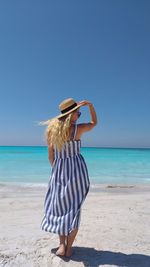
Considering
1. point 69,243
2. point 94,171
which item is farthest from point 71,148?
point 94,171

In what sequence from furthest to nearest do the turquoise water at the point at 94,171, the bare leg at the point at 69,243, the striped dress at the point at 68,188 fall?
1. the turquoise water at the point at 94,171
2. the bare leg at the point at 69,243
3. the striped dress at the point at 68,188

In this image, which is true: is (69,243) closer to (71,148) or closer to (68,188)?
(68,188)

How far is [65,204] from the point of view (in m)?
3.44

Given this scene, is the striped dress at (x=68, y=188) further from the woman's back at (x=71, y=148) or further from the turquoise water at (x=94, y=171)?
the turquoise water at (x=94, y=171)

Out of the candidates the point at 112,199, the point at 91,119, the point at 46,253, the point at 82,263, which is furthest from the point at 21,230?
the point at 112,199

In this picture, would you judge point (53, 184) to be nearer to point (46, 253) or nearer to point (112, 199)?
point (46, 253)

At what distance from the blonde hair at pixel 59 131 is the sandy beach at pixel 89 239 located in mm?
1327

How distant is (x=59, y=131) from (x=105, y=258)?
1.57 metres

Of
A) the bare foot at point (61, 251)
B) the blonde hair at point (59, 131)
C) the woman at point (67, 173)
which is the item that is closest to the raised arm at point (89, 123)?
the woman at point (67, 173)

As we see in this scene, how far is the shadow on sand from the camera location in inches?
135

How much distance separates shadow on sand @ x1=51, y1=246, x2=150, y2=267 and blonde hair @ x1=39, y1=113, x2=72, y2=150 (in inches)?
50.9

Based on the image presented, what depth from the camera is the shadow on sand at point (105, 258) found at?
135 inches

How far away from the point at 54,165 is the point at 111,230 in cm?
175

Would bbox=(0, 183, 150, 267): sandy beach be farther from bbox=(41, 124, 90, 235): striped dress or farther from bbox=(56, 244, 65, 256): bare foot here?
bbox=(41, 124, 90, 235): striped dress
